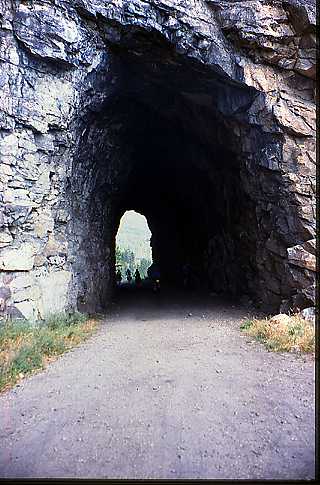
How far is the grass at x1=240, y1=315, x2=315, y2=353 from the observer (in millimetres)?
6707

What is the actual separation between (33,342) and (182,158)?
44.3ft

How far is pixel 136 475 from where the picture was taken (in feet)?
10.3

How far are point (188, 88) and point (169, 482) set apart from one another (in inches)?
465

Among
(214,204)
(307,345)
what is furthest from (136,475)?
(214,204)

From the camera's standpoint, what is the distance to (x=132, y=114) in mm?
14680

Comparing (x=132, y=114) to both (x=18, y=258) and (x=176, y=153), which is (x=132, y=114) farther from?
(x=18, y=258)

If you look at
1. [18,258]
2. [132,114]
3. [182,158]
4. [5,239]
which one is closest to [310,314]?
[18,258]

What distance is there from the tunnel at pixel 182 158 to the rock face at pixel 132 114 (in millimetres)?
64

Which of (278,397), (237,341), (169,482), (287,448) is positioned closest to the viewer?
(169,482)

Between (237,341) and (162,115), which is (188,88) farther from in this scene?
(237,341)

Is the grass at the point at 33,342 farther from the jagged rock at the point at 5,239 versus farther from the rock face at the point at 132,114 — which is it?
the jagged rock at the point at 5,239

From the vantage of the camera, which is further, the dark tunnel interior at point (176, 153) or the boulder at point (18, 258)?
the dark tunnel interior at point (176, 153)

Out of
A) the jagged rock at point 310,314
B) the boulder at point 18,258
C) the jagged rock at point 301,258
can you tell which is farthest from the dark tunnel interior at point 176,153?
Answer: the jagged rock at point 310,314

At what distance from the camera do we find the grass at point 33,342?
573 cm
